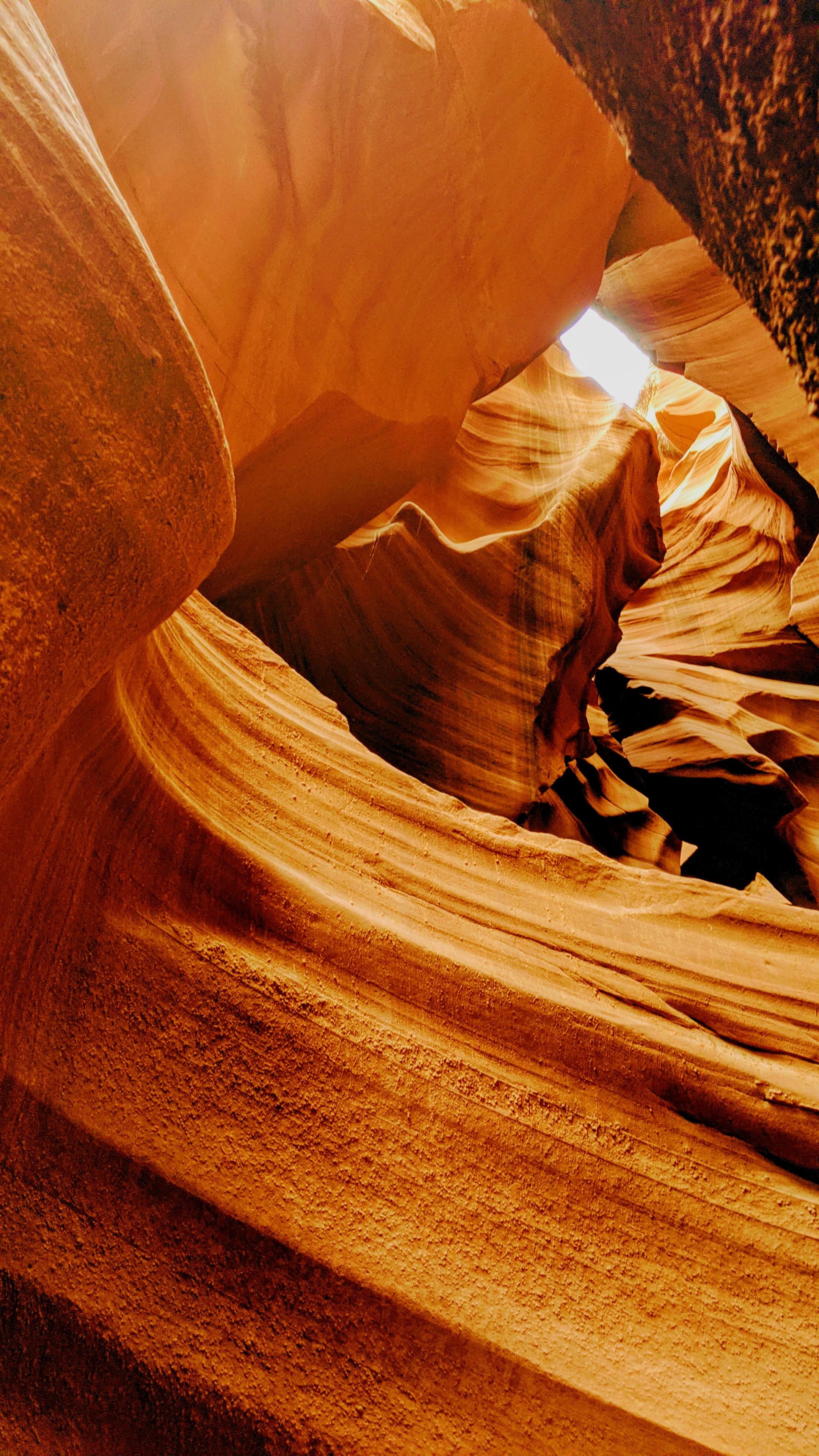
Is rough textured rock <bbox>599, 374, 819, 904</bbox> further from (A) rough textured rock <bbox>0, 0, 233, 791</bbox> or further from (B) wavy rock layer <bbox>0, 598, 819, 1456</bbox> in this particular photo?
(A) rough textured rock <bbox>0, 0, 233, 791</bbox>

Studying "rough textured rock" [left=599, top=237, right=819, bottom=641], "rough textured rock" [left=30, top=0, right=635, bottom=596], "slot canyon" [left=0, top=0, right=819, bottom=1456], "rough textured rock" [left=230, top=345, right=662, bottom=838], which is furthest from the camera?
"rough textured rock" [left=599, top=237, right=819, bottom=641]

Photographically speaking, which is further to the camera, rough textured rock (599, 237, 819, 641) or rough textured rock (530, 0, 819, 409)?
rough textured rock (599, 237, 819, 641)

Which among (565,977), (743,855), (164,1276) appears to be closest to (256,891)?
(164,1276)

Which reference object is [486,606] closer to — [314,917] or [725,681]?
[314,917]

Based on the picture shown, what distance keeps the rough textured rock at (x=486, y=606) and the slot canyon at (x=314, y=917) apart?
1028 millimetres

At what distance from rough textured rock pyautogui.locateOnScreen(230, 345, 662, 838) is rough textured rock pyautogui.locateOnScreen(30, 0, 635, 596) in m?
0.45

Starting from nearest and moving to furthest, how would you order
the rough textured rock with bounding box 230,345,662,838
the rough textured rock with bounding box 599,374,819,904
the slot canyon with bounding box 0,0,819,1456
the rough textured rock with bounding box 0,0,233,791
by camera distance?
1. the rough textured rock with bounding box 0,0,233,791
2. the slot canyon with bounding box 0,0,819,1456
3. the rough textured rock with bounding box 230,345,662,838
4. the rough textured rock with bounding box 599,374,819,904

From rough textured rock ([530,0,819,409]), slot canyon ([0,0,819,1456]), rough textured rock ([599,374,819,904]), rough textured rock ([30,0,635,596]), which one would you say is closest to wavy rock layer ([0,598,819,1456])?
slot canyon ([0,0,819,1456])

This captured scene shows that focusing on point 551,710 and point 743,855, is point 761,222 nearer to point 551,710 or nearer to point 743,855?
point 551,710

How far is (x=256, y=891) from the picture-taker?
6.74 ft

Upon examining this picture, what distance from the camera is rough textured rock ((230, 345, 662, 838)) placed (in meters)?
5.31

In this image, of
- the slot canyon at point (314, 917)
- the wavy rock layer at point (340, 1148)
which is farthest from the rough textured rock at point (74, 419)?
the wavy rock layer at point (340, 1148)

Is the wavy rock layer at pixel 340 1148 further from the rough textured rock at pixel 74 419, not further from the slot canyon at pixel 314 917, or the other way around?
the rough textured rock at pixel 74 419

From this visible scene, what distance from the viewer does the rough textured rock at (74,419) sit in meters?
1.03
